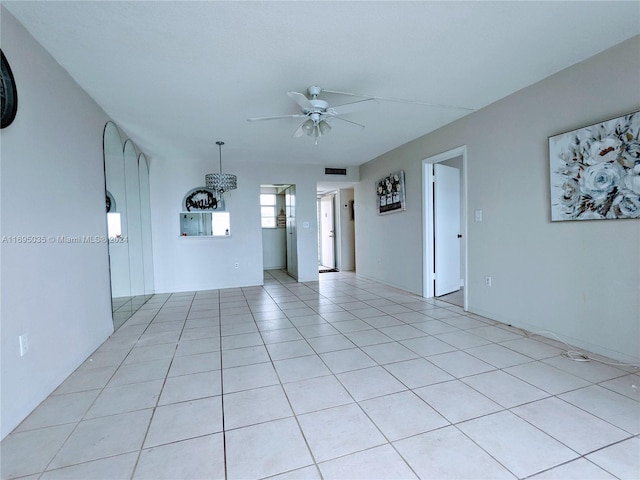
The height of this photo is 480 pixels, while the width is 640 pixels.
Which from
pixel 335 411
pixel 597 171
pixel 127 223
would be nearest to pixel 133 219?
pixel 127 223

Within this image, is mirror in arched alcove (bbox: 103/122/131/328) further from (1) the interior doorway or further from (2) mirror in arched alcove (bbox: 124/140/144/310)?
(1) the interior doorway

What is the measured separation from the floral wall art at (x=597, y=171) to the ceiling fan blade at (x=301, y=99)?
219 cm

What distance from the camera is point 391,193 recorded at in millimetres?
5137

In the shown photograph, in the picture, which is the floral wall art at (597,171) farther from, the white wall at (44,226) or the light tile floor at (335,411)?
the white wall at (44,226)

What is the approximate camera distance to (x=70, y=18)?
5.97 ft

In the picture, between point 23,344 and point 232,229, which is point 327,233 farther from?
point 23,344

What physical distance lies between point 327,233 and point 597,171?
20.8ft

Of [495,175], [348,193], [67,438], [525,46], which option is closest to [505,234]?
[495,175]

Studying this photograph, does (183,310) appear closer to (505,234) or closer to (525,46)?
(505,234)

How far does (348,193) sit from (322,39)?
563cm

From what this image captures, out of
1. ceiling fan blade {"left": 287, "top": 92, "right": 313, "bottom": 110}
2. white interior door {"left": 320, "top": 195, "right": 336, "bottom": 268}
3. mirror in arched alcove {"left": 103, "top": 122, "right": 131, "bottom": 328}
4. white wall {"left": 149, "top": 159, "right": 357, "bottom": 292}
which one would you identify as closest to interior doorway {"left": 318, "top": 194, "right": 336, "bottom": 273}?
white interior door {"left": 320, "top": 195, "right": 336, "bottom": 268}

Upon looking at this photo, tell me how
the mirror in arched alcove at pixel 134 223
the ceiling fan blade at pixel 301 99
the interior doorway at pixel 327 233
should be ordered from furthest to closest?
the interior doorway at pixel 327 233
the mirror in arched alcove at pixel 134 223
the ceiling fan blade at pixel 301 99

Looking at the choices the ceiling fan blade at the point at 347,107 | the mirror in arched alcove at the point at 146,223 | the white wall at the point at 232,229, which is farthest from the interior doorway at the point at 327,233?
the ceiling fan blade at the point at 347,107

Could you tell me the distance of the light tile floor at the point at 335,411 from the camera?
4.46 feet
